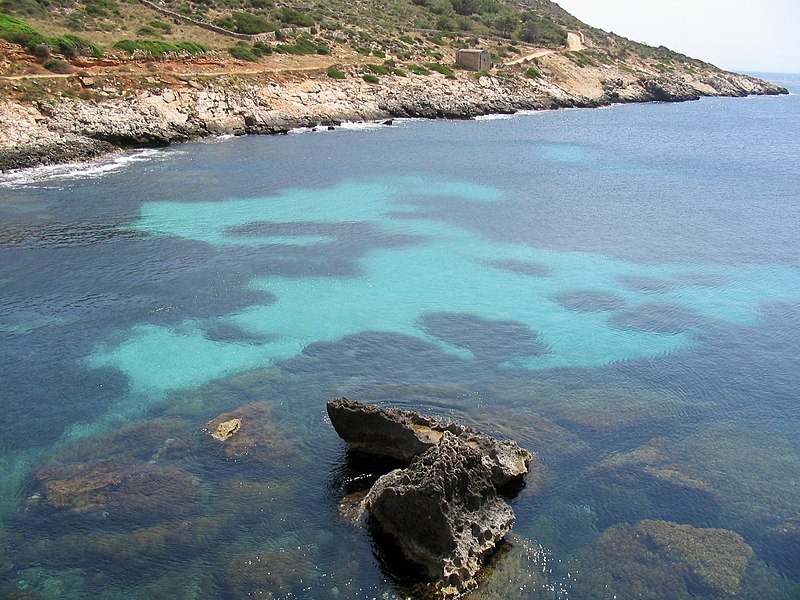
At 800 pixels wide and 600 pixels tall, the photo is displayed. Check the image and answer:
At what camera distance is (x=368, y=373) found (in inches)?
926

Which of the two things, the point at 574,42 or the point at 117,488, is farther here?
the point at 574,42

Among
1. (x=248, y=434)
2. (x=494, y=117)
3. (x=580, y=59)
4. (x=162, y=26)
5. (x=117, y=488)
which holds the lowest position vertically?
(x=494, y=117)

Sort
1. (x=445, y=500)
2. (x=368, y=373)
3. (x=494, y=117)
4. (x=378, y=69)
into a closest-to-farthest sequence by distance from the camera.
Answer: (x=445, y=500)
(x=368, y=373)
(x=378, y=69)
(x=494, y=117)

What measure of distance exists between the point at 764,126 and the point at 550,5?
372 ft

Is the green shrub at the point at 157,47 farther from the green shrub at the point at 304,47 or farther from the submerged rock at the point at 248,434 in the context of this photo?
the submerged rock at the point at 248,434

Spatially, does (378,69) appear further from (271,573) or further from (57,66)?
(271,573)

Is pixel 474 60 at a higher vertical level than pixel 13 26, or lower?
lower

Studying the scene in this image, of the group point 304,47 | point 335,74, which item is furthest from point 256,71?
point 304,47

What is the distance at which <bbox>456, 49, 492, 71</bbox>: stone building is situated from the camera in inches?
3809

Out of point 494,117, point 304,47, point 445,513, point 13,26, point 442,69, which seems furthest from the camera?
point 442,69

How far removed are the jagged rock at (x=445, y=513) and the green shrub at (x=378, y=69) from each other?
74.5 metres

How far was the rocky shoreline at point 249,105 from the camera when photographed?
5266 cm

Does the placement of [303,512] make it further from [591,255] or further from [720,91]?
[720,91]

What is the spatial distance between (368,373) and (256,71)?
193 feet
